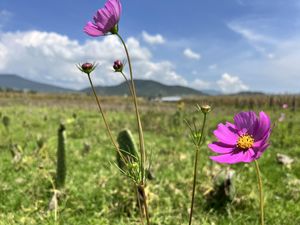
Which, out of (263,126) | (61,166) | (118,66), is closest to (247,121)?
(263,126)

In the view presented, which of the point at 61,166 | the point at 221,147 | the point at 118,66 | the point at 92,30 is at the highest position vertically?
the point at 92,30

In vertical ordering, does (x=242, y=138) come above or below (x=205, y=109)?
below

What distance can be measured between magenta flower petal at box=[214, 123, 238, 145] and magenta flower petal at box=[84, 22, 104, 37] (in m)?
0.70

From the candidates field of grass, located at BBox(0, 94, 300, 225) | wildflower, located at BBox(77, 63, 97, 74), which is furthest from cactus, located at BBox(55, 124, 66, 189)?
wildflower, located at BBox(77, 63, 97, 74)

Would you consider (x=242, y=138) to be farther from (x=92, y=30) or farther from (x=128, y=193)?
(x=128, y=193)

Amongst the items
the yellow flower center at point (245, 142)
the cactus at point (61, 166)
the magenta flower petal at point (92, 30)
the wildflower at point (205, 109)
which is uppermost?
the magenta flower petal at point (92, 30)

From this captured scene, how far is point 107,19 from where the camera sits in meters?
1.86

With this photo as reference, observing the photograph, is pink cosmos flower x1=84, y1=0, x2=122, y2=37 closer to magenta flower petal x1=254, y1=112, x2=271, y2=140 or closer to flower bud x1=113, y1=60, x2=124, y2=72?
flower bud x1=113, y1=60, x2=124, y2=72

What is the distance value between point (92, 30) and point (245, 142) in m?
0.85

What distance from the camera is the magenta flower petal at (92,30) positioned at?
1894 mm

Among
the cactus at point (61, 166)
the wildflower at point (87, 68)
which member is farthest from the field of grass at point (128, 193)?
the wildflower at point (87, 68)

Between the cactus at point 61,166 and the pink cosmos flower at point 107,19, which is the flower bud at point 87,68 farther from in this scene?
the cactus at point 61,166

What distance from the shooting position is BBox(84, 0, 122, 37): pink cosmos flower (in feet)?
6.06

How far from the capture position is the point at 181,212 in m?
4.18
